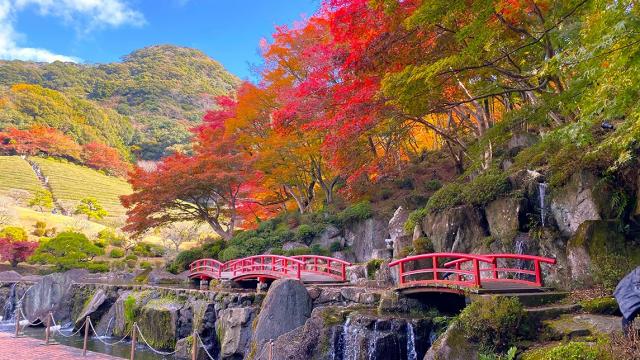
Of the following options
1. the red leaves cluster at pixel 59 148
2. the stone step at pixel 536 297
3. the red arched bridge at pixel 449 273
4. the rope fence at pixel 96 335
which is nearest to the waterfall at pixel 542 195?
the red arched bridge at pixel 449 273

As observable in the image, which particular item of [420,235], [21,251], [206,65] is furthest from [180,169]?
[206,65]

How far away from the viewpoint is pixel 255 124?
27625 millimetres

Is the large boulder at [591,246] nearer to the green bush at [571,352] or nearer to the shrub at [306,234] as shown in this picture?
the green bush at [571,352]

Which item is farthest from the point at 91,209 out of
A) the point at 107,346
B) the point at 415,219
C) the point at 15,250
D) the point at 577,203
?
the point at 577,203

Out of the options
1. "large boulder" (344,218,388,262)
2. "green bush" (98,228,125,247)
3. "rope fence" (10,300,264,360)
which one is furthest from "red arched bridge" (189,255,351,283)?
"green bush" (98,228,125,247)

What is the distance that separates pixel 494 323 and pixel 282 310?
19.1 ft

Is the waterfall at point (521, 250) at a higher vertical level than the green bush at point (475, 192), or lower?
lower

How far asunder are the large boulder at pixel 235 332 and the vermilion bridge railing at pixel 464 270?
480 centimetres

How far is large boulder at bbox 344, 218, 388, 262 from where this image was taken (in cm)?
2078

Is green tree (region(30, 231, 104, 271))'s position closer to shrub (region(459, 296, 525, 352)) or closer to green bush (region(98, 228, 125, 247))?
green bush (region(98, 228, 125, 247))

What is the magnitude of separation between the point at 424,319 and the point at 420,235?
577 centimetres

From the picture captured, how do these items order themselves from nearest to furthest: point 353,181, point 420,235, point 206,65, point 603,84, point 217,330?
point 603,84
point 217,330
point 420,235
point 353,181
point 206,65

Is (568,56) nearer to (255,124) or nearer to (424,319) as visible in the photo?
(424,319)

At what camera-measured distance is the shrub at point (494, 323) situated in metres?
7.54
